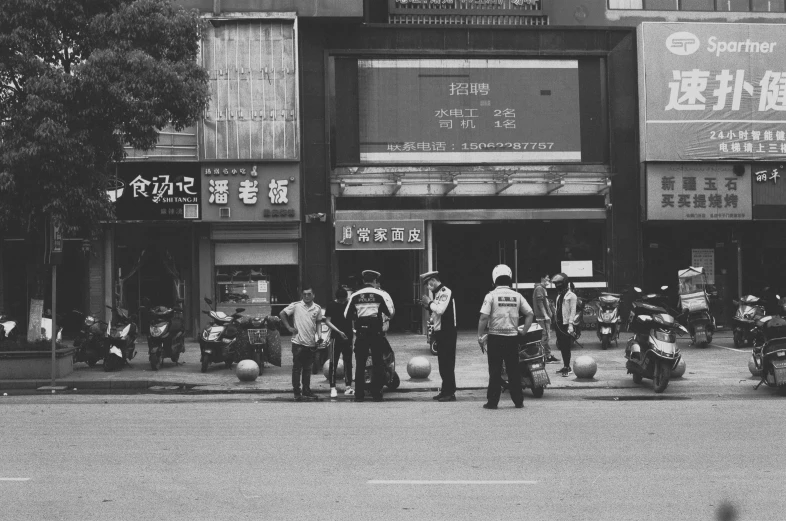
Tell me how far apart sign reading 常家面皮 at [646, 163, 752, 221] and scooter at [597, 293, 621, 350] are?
4.37 m

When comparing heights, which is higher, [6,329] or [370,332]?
[370,332]

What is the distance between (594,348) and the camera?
19406 mm

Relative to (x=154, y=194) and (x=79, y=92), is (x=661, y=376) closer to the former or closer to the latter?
(x=79, y=92)

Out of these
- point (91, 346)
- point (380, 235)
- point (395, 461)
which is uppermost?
point (380, 235)

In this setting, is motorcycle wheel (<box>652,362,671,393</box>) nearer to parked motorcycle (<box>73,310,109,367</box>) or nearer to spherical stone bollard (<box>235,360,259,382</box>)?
spherical stone bollard (<box>235,360,259,382</box>)

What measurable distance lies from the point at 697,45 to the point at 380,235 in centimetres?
944

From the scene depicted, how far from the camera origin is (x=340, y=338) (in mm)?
13398

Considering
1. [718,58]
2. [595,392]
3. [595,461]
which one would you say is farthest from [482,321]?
[718,58]

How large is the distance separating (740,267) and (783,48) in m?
5.78

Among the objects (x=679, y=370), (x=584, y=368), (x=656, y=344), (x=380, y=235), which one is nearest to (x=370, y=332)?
(x=584, y=368)

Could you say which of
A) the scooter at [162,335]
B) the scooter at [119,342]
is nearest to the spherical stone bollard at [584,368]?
the scooter at [162,335]

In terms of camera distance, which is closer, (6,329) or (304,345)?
(304,345)

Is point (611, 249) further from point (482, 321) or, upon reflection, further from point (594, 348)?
point (482, 321)

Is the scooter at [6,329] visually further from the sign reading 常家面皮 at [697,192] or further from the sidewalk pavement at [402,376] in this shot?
the sign reading 常家面皮 at [697,192]
